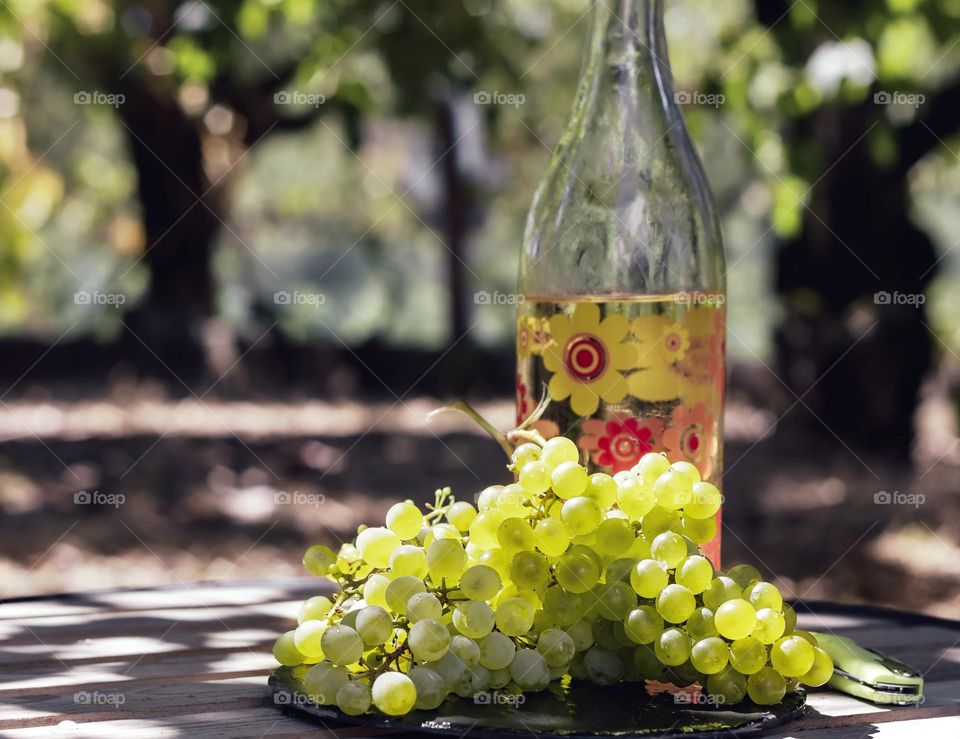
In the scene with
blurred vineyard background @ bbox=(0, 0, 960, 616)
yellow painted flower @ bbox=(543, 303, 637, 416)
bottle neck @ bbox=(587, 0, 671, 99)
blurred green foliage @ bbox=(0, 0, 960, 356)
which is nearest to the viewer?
yellow painted flower @ bbox=(543, 303, 637, 416)

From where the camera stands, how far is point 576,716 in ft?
2.51

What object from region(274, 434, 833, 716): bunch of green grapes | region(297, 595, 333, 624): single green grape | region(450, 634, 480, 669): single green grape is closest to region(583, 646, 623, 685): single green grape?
region(274, 434, 833, 716): bunch of green grapes

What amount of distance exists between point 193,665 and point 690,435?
469mm

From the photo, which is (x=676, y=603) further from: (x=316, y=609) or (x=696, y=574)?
(x=316, y=609)

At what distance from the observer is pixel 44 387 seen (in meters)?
7.91

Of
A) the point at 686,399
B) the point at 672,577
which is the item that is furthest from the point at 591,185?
the point at 672,577

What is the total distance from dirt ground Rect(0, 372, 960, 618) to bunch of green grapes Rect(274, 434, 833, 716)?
2534 millimetres

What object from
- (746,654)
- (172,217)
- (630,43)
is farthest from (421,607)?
(172,217)

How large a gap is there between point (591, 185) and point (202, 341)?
5135mm

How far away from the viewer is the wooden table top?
0.78 meters

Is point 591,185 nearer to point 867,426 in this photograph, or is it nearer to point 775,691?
point 775,691

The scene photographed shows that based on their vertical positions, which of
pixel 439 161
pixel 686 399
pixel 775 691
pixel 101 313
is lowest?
pixel 775 691

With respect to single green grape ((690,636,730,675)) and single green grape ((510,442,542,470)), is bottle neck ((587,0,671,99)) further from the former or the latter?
single green grape ((690,636,730,675))

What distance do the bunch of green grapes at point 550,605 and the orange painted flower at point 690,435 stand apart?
0.39 ft
